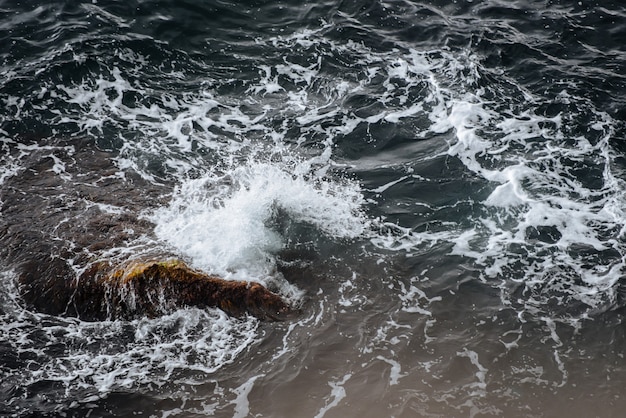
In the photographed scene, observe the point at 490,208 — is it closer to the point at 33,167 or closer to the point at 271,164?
the point at 271,164

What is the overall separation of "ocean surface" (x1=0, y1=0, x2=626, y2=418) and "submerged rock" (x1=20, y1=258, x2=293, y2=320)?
173mm

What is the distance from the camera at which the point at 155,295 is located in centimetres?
763

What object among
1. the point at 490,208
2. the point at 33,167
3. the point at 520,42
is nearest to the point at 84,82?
the point at 33,167

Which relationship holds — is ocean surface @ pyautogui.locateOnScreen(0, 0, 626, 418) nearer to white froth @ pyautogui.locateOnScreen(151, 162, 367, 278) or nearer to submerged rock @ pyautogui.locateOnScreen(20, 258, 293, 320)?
white froth @ pyautogui.locateOnScreen(151, 162, 367, 278)

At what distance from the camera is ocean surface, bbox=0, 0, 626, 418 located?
22.6 ft

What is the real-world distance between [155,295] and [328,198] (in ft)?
10.6

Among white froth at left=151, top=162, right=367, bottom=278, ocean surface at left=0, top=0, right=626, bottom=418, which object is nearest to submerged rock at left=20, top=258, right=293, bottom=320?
ocean surface at left=0, top=0, right=626, bottom=418

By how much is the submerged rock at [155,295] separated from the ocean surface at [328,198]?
0.17 metres

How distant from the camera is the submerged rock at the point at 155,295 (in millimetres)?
7617

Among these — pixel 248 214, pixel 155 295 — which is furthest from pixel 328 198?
pixel 155 295

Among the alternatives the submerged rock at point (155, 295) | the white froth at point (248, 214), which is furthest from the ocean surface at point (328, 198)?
the submerged rock at point (155, 295)

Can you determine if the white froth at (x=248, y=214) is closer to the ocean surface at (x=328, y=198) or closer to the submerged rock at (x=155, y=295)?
the ocean surface at (x=328, y=198)

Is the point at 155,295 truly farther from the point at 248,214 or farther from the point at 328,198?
the point at 328,198

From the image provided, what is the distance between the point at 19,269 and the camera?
8.09m
